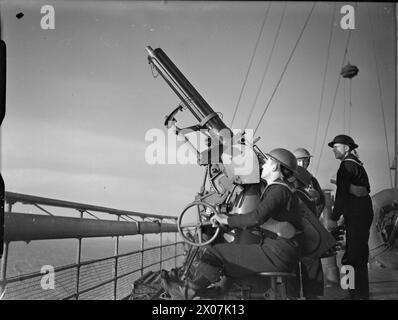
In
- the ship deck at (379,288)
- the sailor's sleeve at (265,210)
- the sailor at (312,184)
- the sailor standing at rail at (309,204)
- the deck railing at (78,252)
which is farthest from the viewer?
the sailor at (312,184)

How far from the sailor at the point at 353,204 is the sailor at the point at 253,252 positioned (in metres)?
0.64

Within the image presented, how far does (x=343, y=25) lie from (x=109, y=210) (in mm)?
1761

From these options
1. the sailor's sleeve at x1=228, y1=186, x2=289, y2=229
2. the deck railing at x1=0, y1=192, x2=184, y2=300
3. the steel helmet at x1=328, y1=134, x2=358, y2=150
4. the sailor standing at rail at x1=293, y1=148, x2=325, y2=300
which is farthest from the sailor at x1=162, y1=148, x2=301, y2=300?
the steel helmet at x1=328, y1=134, x2=358, y2=150

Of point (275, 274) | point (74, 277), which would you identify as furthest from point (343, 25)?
point (74, 277)

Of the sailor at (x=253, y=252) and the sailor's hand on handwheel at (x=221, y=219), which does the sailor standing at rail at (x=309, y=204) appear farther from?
the sailor's hand on handwheel at (x=221, y=219)

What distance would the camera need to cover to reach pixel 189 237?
6.91 feet

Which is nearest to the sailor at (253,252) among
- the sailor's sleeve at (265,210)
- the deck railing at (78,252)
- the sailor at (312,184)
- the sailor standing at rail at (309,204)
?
the sailor's sleeve at (265,210)

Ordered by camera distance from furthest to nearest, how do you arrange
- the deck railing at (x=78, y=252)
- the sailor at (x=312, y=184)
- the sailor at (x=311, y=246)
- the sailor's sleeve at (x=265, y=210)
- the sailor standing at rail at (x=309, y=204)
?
the sailor at (x=312, y=184) → the sailor standing at rail at (x=309, y=204) → the sailor at (x=311, y=246) → the sailor's sleeve at (x=265, y=210) → the deck railing at (x=78, y=252)

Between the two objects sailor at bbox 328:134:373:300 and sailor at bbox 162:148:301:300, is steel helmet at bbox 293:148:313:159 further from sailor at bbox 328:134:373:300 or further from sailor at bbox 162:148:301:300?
sailor at bbox 162:148:301:300

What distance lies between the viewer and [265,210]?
6.23 ft

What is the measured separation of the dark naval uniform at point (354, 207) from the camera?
2461mm

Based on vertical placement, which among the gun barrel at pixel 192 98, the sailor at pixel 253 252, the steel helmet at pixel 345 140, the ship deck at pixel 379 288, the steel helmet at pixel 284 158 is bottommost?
the ship deck at pixel 379 288

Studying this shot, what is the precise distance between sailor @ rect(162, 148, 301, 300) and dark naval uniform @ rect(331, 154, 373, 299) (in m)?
0.65

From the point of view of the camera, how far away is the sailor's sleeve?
1.90m
